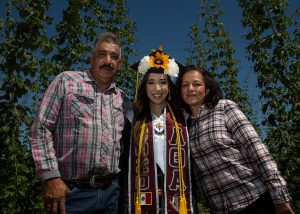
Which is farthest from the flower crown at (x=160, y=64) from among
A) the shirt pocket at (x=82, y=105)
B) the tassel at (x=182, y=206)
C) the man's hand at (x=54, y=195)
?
the man's hand at (x=54, y=195)

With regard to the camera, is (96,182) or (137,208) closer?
(96,182)

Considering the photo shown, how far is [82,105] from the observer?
278 centimetres

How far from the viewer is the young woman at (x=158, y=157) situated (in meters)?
2.86

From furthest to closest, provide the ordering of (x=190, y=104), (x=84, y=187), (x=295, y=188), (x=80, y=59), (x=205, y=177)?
(x=80, y=59) < (x=295, y=188) < (x=190, y=104) < (x=205, y=177) < (x=84, y=187)

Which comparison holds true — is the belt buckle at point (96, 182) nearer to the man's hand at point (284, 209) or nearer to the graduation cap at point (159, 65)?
the graduation cap at point (159, 65)

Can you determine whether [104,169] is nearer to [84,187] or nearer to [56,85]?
[84,187]

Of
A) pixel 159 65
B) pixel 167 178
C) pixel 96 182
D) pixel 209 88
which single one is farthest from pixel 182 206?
pixel 159 65

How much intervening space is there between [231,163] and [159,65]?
1.10m

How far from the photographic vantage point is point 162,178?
2.93 m

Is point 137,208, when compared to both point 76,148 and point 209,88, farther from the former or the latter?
point 209,88

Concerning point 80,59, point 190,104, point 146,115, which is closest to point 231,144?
point 190,104

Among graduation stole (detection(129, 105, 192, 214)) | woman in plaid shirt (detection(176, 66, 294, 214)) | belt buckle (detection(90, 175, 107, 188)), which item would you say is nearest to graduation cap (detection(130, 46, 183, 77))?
woman in plaid shirt (detection(176, 66, 294, 214))

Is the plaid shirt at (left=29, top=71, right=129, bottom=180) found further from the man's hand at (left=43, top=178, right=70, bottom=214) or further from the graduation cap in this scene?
the graduation cap

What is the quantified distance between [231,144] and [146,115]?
30.4 inches
